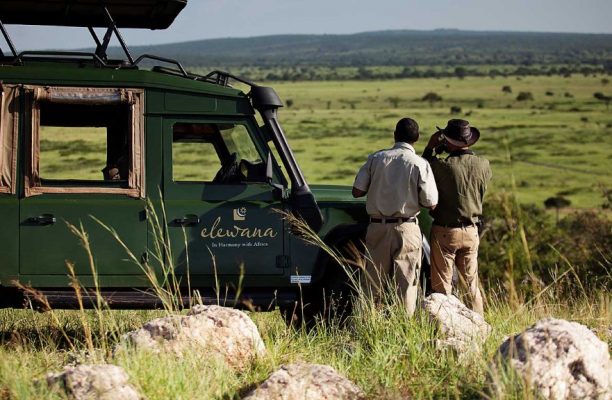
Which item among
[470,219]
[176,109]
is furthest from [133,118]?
[470,219]

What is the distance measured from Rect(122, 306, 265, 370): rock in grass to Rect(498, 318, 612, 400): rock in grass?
1.40 meters

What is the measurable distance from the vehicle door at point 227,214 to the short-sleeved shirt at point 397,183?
2.13 ft

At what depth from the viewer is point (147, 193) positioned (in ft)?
24.4

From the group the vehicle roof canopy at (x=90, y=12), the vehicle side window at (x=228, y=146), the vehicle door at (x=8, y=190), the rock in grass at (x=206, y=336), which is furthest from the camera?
the vehicle roof canopy at (x=90, y=12)

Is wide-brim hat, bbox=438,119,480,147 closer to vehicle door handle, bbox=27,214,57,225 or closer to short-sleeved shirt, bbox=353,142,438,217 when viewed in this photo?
short-sleeved shirt, bbox=353,142,438,217

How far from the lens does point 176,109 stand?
7.54 m

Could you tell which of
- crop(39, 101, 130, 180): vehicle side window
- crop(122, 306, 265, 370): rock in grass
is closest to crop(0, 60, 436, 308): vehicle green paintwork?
crop(39, 101, 130, 180): vehicle side window

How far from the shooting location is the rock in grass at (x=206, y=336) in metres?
5.40

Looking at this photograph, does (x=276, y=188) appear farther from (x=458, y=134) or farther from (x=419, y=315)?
(x=419, y=315)

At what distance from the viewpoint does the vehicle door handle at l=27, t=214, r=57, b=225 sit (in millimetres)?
7270

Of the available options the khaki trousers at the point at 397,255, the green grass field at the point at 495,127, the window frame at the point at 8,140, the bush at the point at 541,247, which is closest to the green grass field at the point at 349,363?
the khaki trousers at the point at 397,255

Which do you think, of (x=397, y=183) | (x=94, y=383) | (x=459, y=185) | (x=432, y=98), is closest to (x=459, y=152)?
(x=459, y=185)

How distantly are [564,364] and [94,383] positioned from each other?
195 cm

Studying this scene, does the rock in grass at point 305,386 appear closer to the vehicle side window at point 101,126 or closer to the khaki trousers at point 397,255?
the khaki trousers at point 397,255
